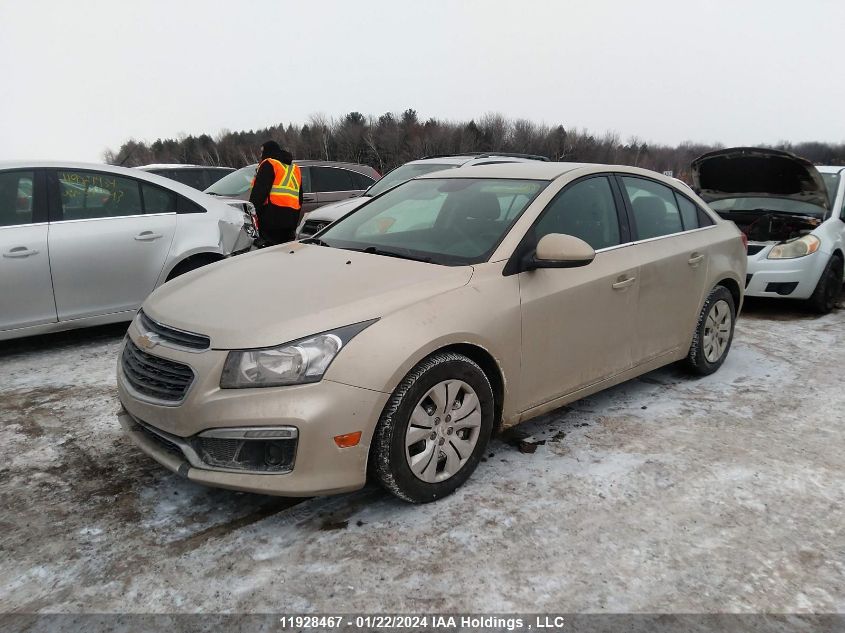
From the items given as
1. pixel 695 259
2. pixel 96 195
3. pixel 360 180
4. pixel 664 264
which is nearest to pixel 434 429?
pixel 664 264

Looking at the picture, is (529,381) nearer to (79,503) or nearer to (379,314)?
(379,314)

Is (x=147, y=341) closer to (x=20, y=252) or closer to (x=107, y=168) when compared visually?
(x=20, y=252)

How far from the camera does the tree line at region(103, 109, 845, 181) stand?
93688 mm

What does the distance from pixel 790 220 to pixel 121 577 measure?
713 cm

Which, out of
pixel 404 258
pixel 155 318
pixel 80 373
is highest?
pixel 404 258

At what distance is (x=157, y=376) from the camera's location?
2.83 metres

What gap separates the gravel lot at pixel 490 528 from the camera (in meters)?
2.37

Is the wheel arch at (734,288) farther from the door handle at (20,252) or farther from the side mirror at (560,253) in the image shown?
the door handle at (20,252)

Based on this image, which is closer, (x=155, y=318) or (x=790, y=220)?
(x=155, y=318)

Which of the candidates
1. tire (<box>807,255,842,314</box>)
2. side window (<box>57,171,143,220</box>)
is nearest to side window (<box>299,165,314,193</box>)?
side window (<box>57,171,143,220</box>)

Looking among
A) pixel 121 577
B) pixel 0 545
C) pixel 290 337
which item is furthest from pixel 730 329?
pixel 0 545

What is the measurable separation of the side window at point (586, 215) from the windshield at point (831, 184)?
4.66m

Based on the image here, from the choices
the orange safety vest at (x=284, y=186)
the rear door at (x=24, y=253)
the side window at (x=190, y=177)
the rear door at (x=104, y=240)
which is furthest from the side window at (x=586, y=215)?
the side window at (x=190, y=177)

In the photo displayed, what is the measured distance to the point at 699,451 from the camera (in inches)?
139
